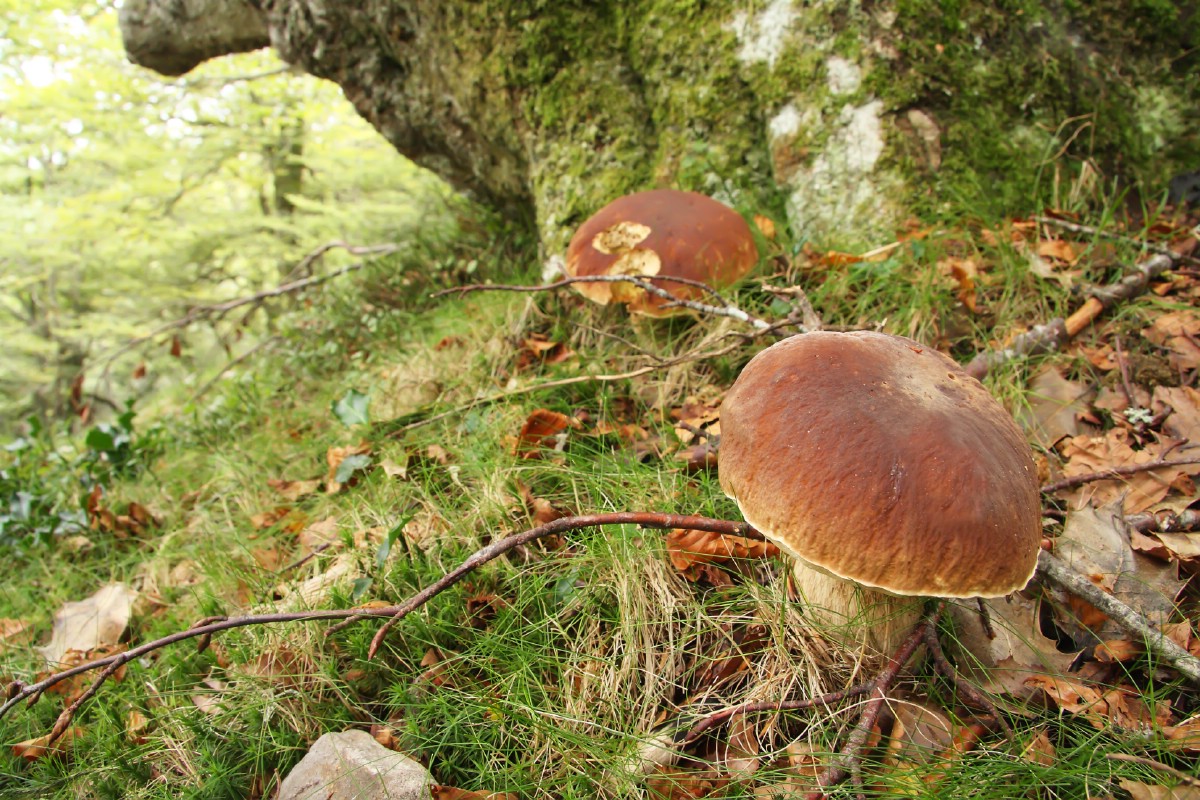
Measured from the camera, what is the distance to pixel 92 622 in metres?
2.22

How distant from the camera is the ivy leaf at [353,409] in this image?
254cm

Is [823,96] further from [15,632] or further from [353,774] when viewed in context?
[15,632]

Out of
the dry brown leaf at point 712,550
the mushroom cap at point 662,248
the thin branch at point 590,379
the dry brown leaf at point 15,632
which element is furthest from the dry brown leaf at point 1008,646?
the dry brown leaf at point 15,632

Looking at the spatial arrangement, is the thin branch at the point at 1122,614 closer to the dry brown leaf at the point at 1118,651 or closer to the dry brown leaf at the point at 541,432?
the dry brown leaf at the point at 1118,651

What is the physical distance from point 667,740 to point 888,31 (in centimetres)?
261

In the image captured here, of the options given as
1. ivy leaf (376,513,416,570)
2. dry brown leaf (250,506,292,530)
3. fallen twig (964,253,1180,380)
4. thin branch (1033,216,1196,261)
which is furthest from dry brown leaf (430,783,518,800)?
thin branch (1033,216,1196,261)

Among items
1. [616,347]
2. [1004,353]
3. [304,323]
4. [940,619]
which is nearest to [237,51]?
[304,323]

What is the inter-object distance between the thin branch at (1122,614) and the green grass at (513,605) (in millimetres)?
98

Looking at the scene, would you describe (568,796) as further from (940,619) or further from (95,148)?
(95,148)

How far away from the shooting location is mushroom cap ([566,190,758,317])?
2193 millimetres

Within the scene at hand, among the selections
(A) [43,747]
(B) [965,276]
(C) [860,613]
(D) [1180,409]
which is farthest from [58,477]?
(D) [1180,409]

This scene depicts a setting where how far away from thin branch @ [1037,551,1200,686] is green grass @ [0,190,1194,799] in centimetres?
10

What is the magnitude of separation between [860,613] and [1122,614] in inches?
19.9

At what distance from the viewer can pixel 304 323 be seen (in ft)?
14.5
